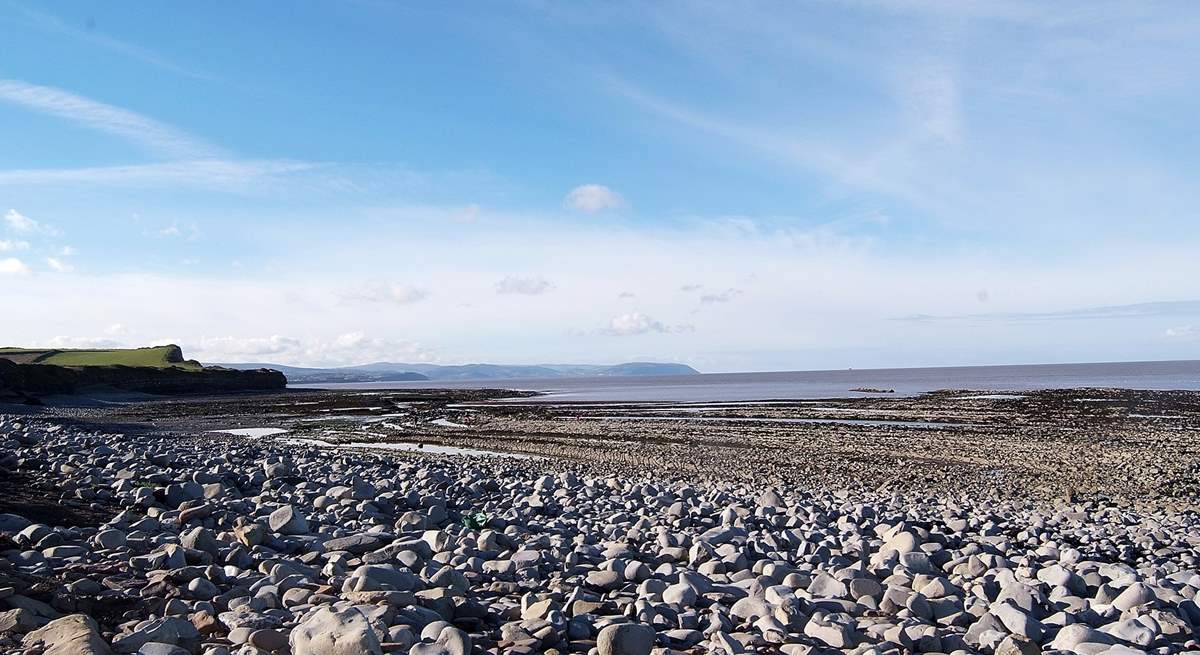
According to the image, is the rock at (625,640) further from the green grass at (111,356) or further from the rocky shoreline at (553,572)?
the green grass at (111,356)

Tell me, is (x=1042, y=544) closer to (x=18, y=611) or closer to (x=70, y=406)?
(x=18, y=611)

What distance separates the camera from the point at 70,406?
4547cm

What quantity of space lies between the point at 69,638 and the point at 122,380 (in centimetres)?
7603

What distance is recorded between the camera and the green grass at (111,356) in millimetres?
81188

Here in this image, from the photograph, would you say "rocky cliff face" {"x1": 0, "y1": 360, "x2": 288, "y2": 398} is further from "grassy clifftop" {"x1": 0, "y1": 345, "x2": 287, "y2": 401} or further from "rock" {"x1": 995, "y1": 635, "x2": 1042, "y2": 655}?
"rock" {"x1": 995, "y1": 635, "x2": 1042, "y2": 655}

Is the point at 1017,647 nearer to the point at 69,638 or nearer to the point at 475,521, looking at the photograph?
the point at 69,638

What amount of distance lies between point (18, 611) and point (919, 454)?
64.7 feet

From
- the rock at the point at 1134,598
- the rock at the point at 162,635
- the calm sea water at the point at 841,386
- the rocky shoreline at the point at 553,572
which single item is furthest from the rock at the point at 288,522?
the calm sea water at the point at 841,386

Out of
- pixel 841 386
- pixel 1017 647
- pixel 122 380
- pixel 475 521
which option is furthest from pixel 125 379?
pixel 1017 647

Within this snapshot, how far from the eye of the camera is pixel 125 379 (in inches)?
2734

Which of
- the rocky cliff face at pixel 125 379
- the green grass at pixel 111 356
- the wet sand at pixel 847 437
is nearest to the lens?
the wet sand at pixel 847 437

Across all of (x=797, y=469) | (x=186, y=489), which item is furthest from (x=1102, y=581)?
(x=797, y=469)

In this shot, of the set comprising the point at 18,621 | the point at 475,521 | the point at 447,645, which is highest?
the point at 18,621

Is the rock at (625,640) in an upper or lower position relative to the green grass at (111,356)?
lower
